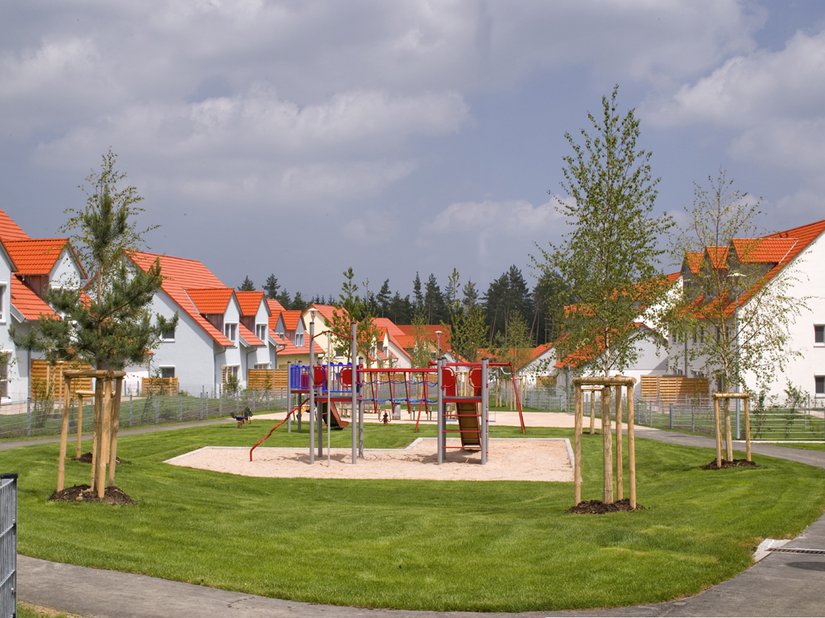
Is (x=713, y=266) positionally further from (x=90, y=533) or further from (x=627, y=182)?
(x=90, y=533)

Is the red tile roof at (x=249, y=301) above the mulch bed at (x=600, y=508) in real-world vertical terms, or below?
above

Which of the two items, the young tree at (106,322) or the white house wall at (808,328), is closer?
the young tree at (106,322)

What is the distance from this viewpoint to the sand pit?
23.1m

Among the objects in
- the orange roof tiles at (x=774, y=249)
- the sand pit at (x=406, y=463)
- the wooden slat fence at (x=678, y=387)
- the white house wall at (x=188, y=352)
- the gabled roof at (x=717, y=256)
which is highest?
the orange roof tiles at (x=774, y=249)

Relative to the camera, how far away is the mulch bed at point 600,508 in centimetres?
1472

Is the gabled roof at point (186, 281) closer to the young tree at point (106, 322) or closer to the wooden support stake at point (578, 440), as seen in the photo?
the young tree at point (106, 322)

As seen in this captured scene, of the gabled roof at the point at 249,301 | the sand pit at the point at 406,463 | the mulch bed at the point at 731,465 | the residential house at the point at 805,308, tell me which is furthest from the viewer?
the gabled roof at the point at 249,301

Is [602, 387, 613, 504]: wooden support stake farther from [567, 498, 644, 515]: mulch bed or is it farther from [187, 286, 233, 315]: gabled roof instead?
[187, 286, 233, 315]: gabled roof

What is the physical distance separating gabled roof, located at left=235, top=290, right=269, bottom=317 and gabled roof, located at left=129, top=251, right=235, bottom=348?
224cm

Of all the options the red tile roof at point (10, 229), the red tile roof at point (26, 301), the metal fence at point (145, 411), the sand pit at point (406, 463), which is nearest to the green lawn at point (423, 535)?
the sand pit at point (406, 463)

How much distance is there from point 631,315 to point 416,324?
51627 mm

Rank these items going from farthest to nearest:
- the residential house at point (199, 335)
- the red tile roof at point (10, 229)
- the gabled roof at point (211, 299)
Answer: the gabled roof at point (211, 299)
the residential house at point (199, 335)
the red tile roof at point (10, 229)

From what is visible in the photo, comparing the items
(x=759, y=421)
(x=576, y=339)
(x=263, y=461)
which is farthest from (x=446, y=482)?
(x=759, y=421)

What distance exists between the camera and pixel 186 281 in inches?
2584
